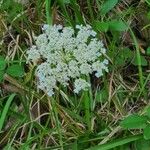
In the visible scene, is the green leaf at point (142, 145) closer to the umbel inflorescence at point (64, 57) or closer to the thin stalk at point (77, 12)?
the umbel inflorescence at point (64, 57)

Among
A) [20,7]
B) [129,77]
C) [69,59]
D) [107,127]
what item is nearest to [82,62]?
[69,59]

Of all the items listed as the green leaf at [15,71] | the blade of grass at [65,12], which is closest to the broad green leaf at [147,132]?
the green leaf at [15,71]

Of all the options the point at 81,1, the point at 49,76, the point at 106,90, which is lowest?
the point at 106,90

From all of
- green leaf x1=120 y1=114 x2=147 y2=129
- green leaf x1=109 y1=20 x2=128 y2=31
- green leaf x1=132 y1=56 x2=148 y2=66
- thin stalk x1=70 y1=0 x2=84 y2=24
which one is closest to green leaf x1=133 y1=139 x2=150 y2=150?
green leaf x1=120 y1=114 x2=147 y2=129

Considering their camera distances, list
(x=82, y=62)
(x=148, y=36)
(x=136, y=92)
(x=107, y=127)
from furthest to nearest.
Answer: (x=148, y=36) → (x=136, y=92) → (x=107, y=127) → (x=82, y=62)

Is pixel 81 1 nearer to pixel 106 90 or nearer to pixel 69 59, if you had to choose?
pixel 106 90

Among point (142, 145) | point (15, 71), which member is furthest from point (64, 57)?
point (142, 145)

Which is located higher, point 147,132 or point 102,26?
point 102,26

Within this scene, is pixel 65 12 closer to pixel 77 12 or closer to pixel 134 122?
pixel 77 12
